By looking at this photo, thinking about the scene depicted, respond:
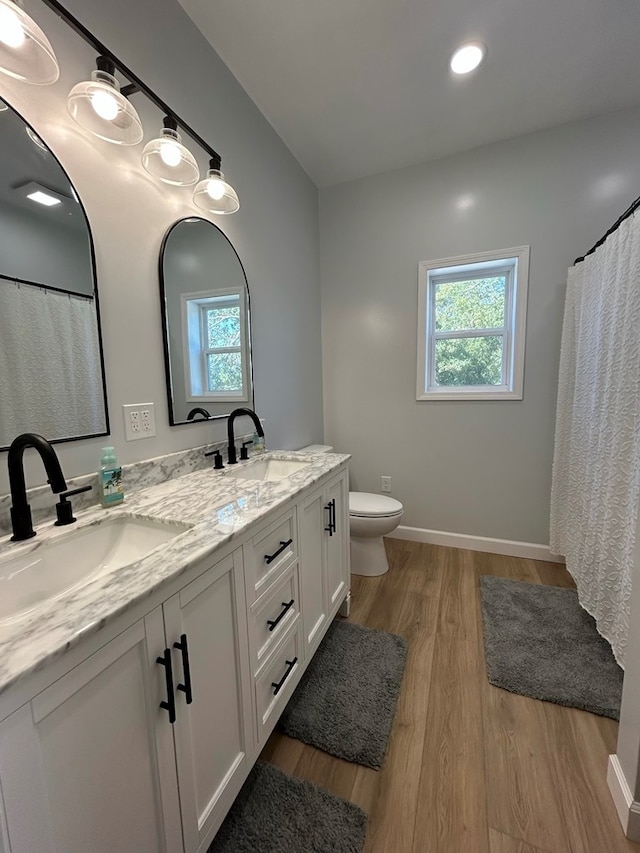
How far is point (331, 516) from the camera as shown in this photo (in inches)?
61.1

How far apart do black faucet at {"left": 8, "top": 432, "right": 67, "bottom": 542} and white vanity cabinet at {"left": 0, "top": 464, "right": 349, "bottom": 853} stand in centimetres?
37

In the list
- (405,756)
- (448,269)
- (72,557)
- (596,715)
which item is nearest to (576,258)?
(448,269)

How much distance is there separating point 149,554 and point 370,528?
5.11ft

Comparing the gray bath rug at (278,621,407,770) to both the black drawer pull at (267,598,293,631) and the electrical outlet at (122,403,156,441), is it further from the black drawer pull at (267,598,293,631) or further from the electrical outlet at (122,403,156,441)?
the electrical outlet at (122,403,156,441)

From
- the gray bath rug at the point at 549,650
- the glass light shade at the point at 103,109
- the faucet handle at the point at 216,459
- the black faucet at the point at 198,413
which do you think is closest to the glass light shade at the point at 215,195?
the glass light shade at the point at 103,109

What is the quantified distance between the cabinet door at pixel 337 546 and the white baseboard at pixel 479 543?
3.41ft

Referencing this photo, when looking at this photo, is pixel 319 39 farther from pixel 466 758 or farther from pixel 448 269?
pixel 466 758

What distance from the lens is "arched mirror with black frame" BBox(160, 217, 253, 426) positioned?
1.38 m

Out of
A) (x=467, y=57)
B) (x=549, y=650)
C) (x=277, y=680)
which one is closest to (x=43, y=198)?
(x=277, y=680)

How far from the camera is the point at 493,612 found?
1.83 m

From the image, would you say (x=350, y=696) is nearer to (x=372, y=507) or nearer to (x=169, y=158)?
(x=372, y=507)

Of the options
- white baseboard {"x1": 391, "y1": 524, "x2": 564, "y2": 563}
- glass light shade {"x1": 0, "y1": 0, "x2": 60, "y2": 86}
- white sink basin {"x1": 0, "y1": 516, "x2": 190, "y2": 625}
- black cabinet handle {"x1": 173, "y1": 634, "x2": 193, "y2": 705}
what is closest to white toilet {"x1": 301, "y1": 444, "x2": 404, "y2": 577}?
white baseboard {"x1": 391, "y1": 524, "x2": 564, "y2": 563}

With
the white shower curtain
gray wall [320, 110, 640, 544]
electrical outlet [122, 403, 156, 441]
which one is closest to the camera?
electrical outlet [122, 403, 156, 441]

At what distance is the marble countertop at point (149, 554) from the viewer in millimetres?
500
